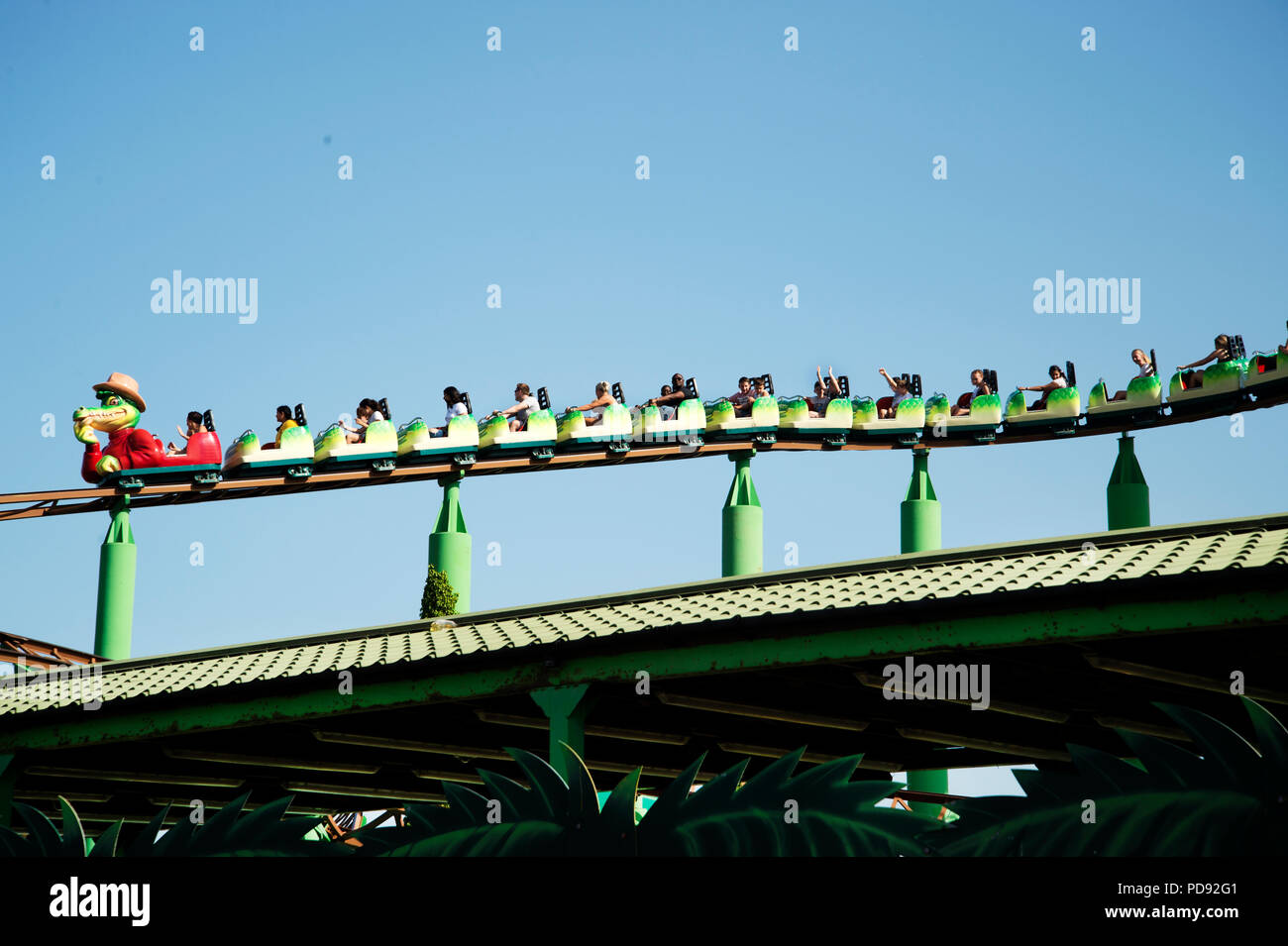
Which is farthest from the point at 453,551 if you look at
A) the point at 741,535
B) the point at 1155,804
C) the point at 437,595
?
the point at 1155,804

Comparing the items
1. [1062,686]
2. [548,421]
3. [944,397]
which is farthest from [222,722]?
[944,397]

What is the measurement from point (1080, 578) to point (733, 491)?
16059mm

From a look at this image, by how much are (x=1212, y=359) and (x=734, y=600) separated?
16.4m

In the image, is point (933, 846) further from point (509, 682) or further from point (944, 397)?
point (944, 397)

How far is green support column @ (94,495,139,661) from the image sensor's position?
2208 cm

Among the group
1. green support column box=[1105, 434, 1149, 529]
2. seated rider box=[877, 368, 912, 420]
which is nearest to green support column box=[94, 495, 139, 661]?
seated rider box=[877, 368, 912, 420]

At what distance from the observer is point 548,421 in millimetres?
24469

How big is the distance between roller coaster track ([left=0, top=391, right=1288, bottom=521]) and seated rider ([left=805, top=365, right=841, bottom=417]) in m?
0.61

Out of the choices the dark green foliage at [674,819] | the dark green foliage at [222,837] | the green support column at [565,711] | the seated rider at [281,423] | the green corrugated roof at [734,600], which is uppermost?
the seated rider at [281,423]

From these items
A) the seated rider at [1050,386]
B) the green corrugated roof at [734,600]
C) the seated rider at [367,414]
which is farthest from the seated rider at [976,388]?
the green corrugated roof at [734,600]

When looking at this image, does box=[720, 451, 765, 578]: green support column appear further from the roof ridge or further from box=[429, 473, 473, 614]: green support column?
the roof ridge

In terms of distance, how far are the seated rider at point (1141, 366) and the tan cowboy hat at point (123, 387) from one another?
50.5ft

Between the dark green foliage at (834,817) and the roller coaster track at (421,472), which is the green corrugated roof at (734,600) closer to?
the dark green foliage at (834,817)

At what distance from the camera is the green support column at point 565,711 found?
33.4ft
